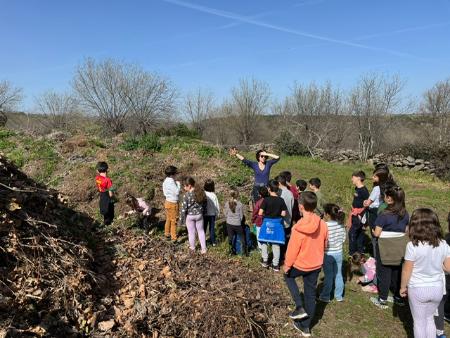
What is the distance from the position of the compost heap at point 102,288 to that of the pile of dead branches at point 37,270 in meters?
0.01

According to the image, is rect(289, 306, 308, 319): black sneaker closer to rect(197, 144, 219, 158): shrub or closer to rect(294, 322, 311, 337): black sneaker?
rect(294, 322, 311, 337): black sneaker

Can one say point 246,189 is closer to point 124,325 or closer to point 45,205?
point 45,205

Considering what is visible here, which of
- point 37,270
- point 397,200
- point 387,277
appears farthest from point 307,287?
point 37,270

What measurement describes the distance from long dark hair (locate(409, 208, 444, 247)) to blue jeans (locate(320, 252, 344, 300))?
5.66 feet

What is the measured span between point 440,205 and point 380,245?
907 centimetres

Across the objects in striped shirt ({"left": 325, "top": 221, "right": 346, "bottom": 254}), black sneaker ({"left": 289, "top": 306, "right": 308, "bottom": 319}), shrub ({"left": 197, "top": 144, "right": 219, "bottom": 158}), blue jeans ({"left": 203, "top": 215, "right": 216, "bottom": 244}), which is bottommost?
black sneaker ({"left": 289, "top": 306, "right": 308, "bottom": 319})

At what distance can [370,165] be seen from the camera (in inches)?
838

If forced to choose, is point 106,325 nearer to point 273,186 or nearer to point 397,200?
point 273,186

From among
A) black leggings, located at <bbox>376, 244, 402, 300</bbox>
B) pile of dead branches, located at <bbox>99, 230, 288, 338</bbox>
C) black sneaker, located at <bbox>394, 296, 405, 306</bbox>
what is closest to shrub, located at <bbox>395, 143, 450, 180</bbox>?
black sneaker, located at <bbox>394, 296, 405, 306</bbox>

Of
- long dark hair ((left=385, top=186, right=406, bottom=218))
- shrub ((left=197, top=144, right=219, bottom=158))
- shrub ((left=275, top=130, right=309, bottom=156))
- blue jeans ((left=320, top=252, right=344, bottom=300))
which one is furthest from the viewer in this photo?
shrub ((left=275, top=130, right=309, bottom=156))

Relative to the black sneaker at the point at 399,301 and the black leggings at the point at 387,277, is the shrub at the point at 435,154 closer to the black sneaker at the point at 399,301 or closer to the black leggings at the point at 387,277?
the black sneaker at the point at 399,301

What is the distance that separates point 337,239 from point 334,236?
8cm

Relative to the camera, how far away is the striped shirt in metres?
5.27

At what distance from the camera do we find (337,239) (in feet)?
17.5
